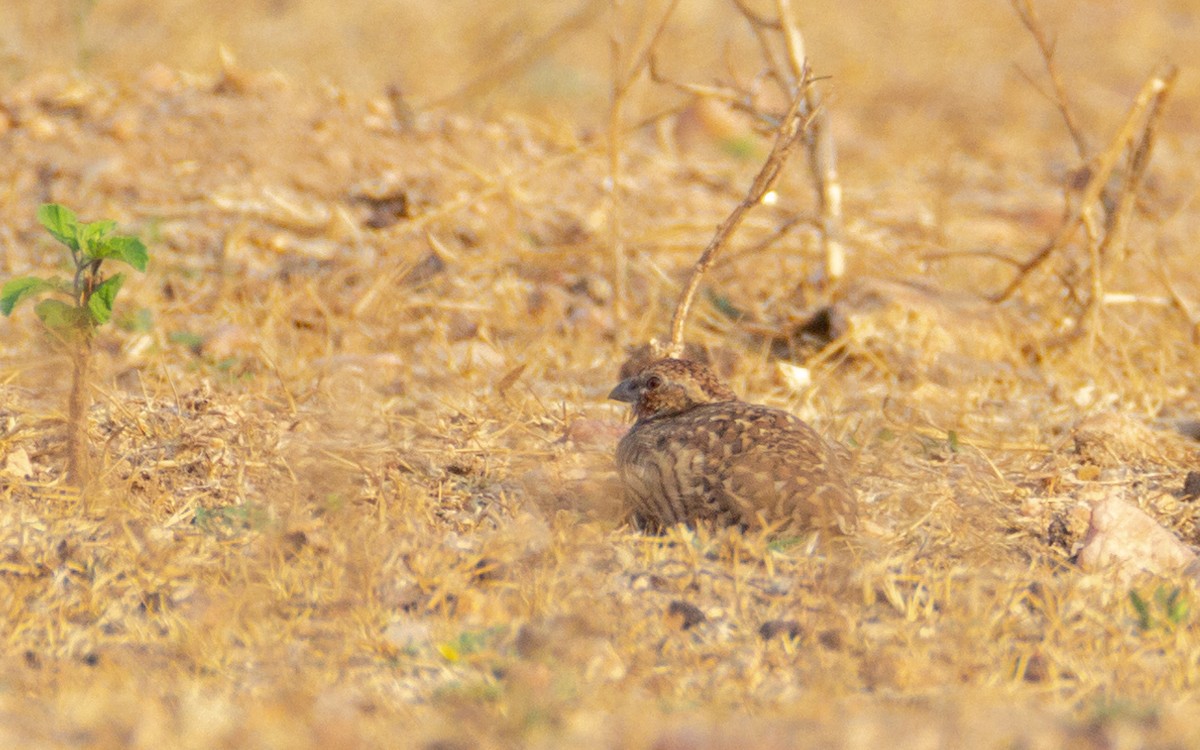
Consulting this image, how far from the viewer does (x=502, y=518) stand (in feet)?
15.4

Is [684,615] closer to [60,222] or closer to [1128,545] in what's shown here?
[1128,545]

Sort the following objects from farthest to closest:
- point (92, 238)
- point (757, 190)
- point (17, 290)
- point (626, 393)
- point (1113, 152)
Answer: point (1113, 152)
point (626, 393)
point (757, 190)
point (92, 238)
point (17, 290)

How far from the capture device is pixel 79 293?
455 cm

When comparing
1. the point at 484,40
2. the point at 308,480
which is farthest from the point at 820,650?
the point at 484,40

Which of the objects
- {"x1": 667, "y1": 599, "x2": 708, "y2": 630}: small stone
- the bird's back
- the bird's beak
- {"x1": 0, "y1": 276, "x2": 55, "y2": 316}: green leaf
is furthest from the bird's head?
{"x1": 0, "y1": 276, "x2": 55, "y2": 316}: green leaf

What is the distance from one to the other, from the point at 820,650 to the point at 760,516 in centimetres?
69

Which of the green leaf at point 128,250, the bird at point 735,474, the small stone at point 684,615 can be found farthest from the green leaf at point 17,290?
the small stone at point 684,615

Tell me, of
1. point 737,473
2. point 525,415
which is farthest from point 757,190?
point 525,415

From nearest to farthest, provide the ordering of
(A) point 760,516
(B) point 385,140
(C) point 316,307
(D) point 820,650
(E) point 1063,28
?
(D) point 820,650, (A) point 760,516, (C) point 316,307, (B) point 385,140, (E) point 1063,28

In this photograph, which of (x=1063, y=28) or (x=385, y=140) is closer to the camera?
(x=385, y=140)

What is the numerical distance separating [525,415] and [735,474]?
1524 millimetres

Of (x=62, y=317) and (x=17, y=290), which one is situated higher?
(x=17, y=290)

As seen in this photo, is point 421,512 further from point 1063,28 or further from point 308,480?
point 1063,28

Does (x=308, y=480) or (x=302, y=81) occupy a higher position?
(x=302, y=81)
